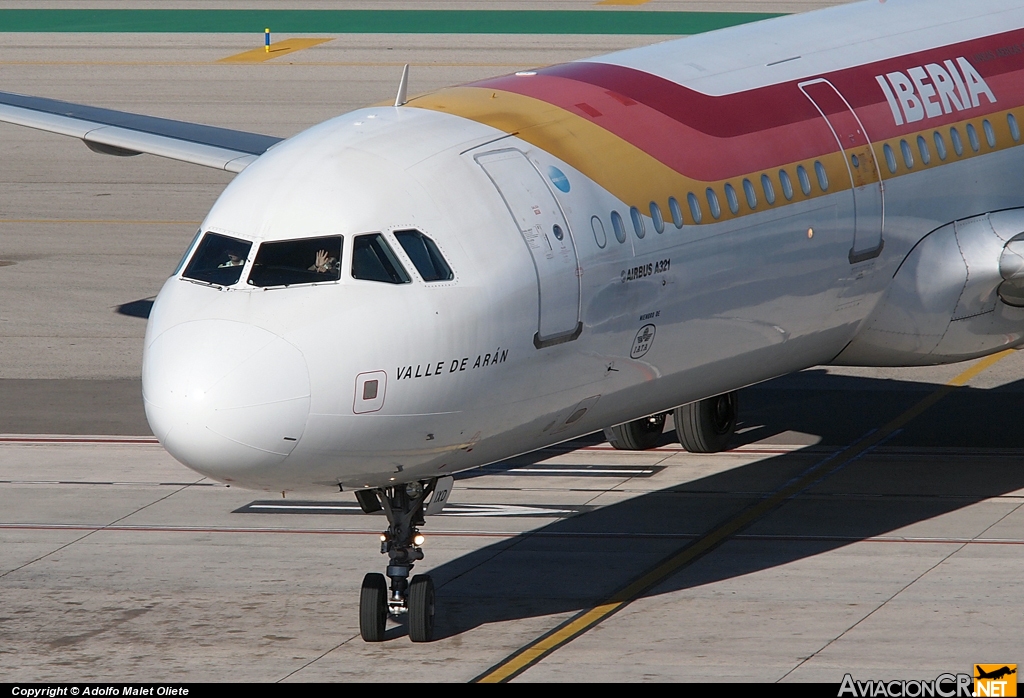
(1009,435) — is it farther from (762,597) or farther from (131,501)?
(131,501)

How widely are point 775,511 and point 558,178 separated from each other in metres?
6.29

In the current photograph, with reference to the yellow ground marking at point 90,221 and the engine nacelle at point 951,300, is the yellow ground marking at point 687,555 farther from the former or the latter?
the yellow ground marking at point 90,221

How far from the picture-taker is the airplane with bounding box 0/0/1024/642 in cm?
1398

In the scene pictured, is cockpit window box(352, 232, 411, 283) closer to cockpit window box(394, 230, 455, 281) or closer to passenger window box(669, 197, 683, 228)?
cockpit window box(394, 230, 455, 281)

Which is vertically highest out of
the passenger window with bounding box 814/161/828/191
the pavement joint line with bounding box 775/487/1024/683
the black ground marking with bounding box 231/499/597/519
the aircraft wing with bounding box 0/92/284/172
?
the aircraft wing with bounding box 0/92/284/172

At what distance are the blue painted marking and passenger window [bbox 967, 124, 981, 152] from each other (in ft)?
21.1

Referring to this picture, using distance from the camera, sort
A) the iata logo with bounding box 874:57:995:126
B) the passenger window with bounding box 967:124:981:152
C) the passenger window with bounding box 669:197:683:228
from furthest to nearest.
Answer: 1. the passenger window with bounding box 967:124:981:152
2. the iata logo with bounding box 874:57:995:126
3. the passenger window with bounding box 669:197:683:228

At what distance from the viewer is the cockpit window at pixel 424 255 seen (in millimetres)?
14398

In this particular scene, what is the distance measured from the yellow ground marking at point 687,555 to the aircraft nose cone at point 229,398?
3003mm

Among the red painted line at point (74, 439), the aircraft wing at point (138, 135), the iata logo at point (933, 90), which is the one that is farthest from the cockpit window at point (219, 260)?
the aircraft wing at point (138, 135)

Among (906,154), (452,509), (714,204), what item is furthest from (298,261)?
(906,154)

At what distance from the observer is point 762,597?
55.4 feet

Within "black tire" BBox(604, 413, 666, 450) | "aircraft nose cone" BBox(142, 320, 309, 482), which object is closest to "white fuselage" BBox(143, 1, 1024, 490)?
"aircraft nose cone" BBox(142, 320, 309, 482)

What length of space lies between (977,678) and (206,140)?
16.5 metres
